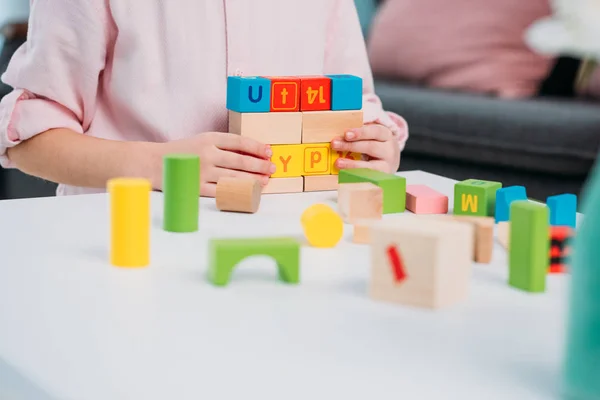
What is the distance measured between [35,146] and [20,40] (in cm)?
179

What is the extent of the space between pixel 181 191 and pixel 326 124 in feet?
0.99

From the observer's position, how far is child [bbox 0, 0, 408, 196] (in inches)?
45.4

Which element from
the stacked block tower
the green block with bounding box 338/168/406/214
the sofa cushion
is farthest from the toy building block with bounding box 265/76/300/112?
the sofa cushion

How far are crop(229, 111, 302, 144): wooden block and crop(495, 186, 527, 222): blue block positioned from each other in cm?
27

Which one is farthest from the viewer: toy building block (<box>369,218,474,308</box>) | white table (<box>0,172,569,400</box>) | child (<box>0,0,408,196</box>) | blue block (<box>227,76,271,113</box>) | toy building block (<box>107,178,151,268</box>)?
child (<box>0,0,408,196</box>)

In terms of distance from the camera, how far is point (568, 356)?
1.50 ft

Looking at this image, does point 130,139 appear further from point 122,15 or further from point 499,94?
Answer: point 499,94

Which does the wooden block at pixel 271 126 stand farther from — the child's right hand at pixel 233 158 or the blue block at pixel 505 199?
the blue block at pixel 505 199

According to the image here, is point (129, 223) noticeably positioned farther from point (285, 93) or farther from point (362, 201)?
point (285, 93)

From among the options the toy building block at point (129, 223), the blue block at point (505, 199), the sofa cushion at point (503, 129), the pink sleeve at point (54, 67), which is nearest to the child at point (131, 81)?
the pink sleeve at point (54, 67)

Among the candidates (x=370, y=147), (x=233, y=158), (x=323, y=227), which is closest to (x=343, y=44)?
(x=370, y=147)

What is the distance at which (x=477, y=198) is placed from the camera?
2.96ft

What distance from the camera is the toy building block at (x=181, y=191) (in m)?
0.81

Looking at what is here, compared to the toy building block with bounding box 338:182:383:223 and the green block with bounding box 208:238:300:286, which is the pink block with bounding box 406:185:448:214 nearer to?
the toy building block with bounding box 338:182:383:223
